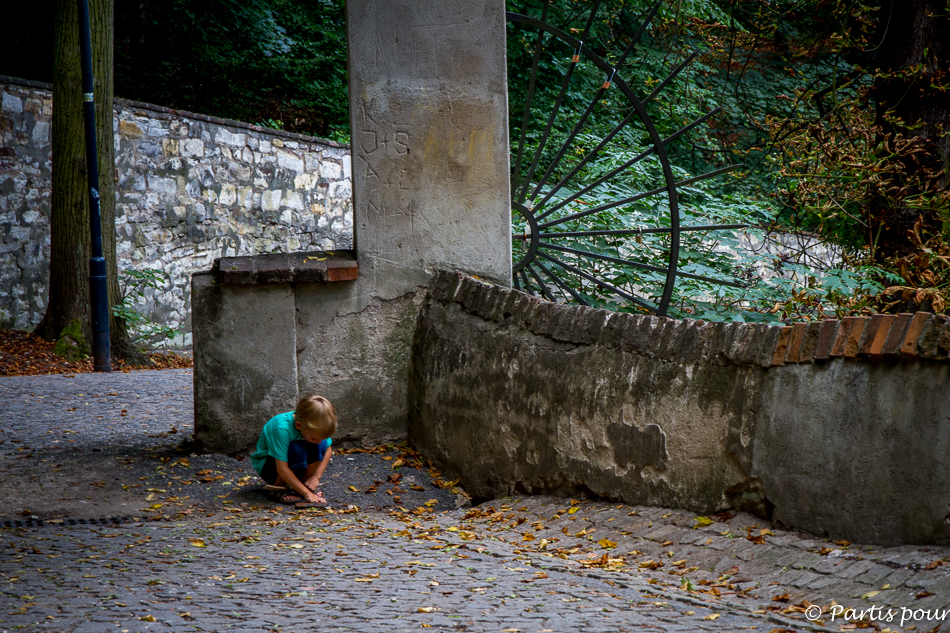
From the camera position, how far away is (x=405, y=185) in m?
5.23

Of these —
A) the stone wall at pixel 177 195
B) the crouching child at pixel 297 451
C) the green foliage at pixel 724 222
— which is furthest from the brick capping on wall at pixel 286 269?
the stone wall at pixel 177 195

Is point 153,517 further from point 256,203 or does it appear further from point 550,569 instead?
point 256,203

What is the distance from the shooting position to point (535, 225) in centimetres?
559

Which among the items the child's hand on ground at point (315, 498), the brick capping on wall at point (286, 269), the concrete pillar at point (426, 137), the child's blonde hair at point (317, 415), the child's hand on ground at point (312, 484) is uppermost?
the concrete pillar at point (426, 137)

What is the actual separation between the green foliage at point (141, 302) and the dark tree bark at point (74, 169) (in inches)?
30.1

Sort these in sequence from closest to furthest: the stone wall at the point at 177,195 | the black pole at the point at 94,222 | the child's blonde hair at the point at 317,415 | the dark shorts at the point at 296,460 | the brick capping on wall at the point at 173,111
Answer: the child's blonde hair at the point at 317,415
the dark shorts at the point at 296,460
the black pole at the point at 94,222
the brick capping on wall at the point at 173,111
the stone wall at the point at 177,195

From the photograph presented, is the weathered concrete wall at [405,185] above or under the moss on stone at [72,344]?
above

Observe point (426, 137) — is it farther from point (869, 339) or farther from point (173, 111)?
point (173, 111)

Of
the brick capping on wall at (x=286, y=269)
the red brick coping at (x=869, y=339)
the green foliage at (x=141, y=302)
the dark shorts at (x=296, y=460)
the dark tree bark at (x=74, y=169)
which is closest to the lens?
the red brick coping at (x=869, y=339)

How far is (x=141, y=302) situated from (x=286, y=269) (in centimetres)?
642

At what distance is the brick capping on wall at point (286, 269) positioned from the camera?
485 cm

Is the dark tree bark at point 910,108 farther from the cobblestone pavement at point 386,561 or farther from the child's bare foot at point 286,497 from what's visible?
the child's bare foot at point 286,497

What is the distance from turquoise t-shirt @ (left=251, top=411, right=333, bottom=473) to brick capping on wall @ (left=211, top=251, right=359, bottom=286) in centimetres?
82

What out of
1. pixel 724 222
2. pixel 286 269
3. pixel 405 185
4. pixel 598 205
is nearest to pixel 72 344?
pixel 286 269
